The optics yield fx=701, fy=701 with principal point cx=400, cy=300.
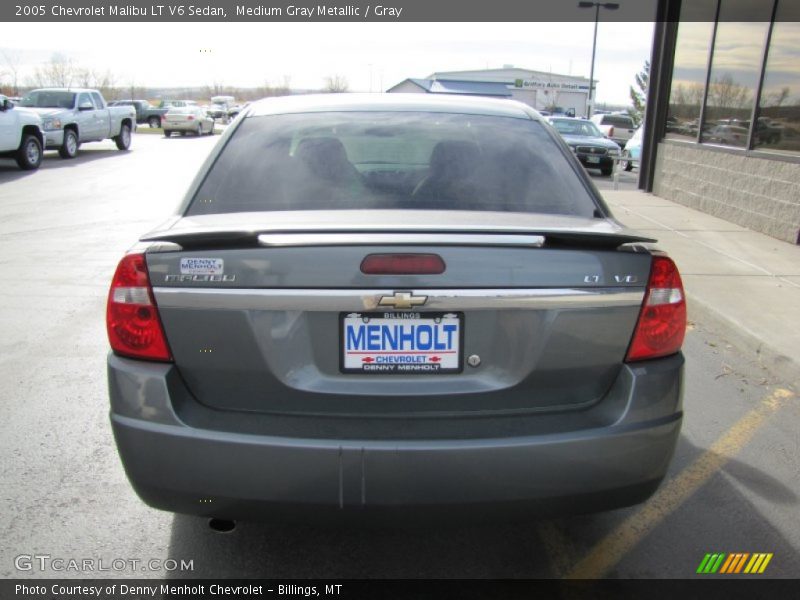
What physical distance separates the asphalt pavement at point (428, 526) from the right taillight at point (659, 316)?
0.69m

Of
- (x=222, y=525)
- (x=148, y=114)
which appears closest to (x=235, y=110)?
(x=148, y=114)

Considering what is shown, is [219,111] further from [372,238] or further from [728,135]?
[372,238]

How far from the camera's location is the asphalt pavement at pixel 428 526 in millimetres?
2746

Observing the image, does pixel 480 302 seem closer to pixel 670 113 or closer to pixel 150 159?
pixel 670 113

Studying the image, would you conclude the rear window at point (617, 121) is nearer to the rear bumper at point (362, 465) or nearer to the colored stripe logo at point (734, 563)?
the colored stripe logo at point (734, 563)

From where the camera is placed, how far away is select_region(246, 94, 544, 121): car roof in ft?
11.1

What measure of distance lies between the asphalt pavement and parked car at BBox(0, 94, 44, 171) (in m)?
10.6

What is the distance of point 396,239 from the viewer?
2252 mm

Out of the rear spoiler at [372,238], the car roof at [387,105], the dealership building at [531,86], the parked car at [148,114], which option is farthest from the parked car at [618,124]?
the rear spoiler at [372,238]

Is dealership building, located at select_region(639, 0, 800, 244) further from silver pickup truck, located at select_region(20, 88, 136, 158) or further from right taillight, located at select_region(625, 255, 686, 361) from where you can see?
silver pickup truck, located at select_region(20, 88, 136, 158)

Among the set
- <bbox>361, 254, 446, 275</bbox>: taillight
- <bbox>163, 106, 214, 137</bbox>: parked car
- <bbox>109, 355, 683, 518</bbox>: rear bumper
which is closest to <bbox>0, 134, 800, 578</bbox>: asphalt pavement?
<bbox>109, 355, 683, 518</bbox>: rear bumper

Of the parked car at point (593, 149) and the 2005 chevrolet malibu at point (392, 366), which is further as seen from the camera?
the parked car at point (593, 149)

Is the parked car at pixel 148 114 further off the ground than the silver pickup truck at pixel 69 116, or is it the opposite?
the silver pickup truck at pixel 69 116

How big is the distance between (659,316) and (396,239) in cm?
94
